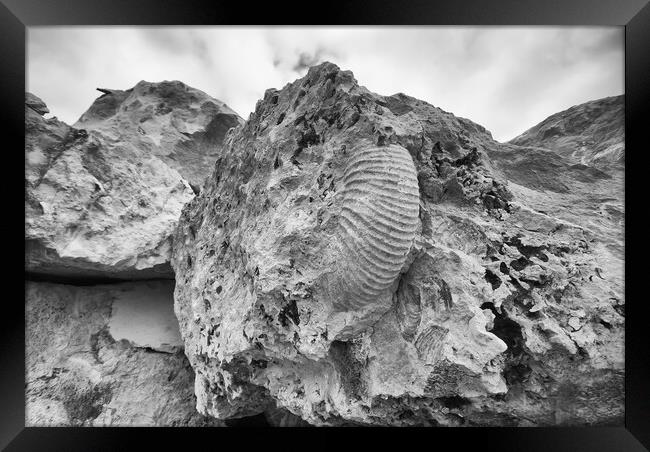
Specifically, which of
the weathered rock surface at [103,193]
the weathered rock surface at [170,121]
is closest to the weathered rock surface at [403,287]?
the weathered rock surface at [103,193]

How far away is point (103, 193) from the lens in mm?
2703

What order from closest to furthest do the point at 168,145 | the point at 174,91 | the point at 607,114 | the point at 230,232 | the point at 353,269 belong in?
the point at 353,269 → the point at 230,232 → the point at 607,114 → the point at 168,145 → the point at 174,91

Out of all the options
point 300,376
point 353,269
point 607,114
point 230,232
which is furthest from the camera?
point 607,114

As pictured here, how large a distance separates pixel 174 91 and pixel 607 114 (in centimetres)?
387

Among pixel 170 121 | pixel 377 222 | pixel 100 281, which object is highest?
pixel 170 121

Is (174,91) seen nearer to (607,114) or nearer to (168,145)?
(168,145)

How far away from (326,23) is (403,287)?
5.60ft

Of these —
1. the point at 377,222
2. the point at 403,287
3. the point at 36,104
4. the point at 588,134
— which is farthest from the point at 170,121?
the point at 588,134

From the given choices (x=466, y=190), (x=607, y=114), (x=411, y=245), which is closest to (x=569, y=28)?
(x=607, y=114)

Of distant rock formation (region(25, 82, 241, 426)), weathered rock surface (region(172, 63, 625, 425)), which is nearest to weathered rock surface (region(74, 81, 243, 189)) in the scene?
distant rock formation (region(25, 82, 241, 426))

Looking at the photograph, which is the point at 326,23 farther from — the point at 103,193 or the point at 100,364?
the point at 100,364

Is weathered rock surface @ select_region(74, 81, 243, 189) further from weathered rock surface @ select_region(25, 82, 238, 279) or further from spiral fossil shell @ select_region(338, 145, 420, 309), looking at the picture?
spiral fossil shell @ select_region(338, 145, 420, 309)
